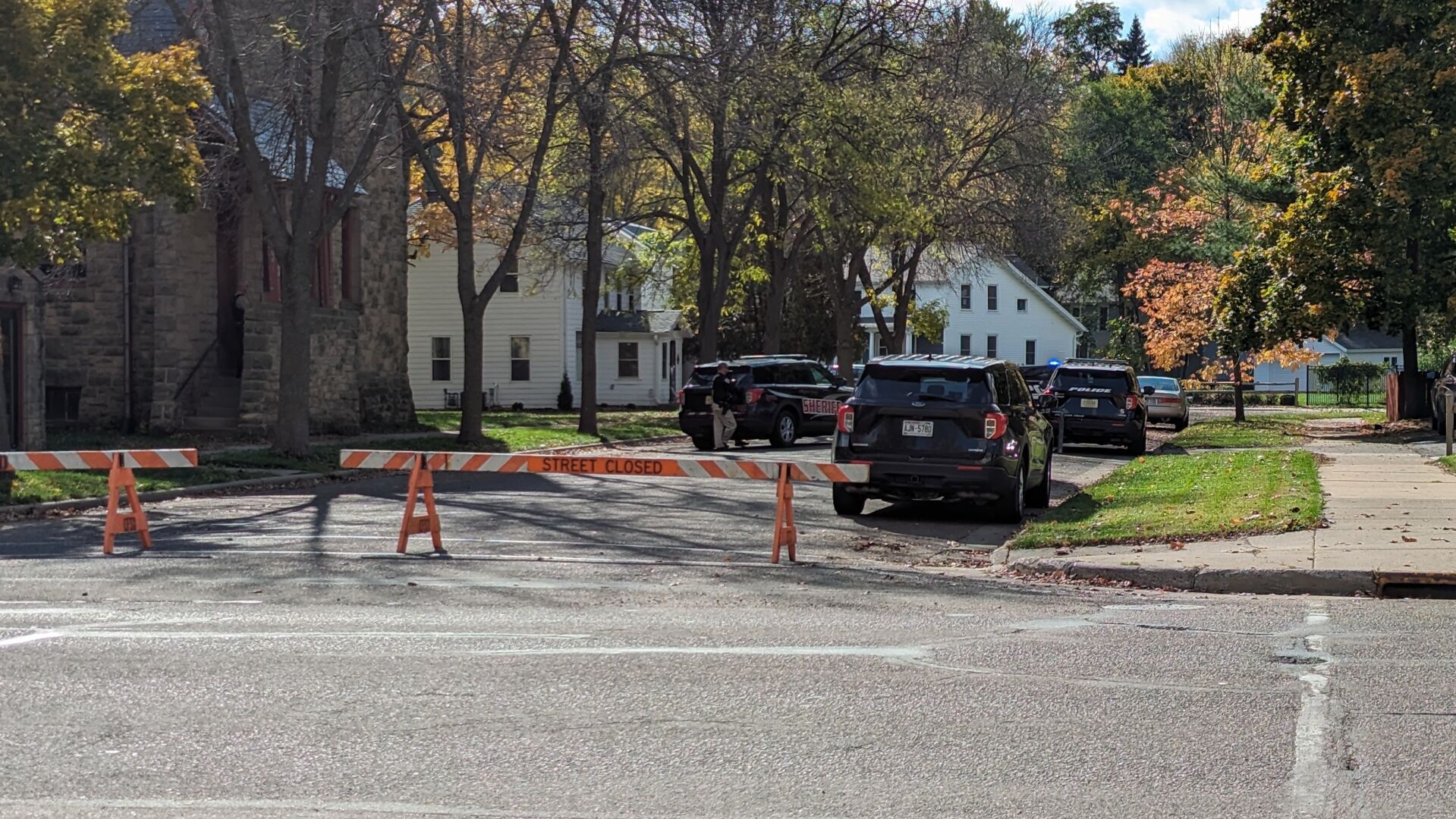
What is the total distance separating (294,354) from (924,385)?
11.4m

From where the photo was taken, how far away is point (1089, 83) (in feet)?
294

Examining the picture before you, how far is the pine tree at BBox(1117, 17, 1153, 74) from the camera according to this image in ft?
365

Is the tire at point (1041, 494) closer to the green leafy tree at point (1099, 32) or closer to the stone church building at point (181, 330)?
the stone church building at point (181, 330)

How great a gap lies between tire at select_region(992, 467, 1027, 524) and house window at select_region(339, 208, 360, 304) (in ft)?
66.0

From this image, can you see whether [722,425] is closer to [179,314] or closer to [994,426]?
[179,314]

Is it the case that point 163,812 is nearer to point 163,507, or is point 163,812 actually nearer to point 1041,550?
point 1041,550

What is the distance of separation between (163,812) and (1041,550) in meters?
9.46

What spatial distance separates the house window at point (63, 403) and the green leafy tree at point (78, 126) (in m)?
11.0

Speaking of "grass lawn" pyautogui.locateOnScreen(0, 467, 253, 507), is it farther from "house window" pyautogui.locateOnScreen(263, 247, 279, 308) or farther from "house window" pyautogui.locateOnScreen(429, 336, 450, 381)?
"house window" pyautogui.locateOnScreen(429, 336, 450, 381)

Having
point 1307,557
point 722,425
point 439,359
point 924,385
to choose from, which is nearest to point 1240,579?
point 1307,557


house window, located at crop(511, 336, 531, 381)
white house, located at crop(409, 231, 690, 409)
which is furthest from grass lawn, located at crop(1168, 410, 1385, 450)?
house window, located at crop(511, 336, 531, 381)

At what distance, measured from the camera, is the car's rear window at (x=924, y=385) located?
16.6 meters

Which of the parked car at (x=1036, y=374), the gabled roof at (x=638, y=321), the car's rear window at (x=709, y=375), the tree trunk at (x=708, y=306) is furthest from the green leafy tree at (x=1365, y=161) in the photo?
the gabled roof at (x=638, y=321)

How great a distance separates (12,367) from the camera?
21.8 metres
